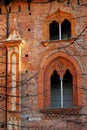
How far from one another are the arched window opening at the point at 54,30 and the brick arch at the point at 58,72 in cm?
109

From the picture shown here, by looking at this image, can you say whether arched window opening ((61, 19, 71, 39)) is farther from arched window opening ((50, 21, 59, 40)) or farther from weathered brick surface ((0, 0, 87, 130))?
weathered brick surface ((0, 0, 87, 130))

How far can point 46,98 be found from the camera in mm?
17469

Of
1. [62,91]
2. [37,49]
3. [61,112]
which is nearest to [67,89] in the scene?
[62,91]

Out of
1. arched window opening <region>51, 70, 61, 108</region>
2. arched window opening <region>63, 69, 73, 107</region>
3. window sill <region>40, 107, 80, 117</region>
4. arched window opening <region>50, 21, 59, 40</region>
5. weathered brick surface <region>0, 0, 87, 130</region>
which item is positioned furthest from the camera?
arched window opening <region>50, 21, 59, 40</region>

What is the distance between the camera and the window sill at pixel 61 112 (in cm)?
1680

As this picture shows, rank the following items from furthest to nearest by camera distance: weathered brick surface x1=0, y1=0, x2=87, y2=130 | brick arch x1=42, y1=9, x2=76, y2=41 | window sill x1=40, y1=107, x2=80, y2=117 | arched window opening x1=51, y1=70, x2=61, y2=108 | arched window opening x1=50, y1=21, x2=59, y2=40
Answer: arched window opening x1=50, y1=21, x2=59, y2=40 → brick arch x1=42, y1=9, x2=76, y2=41 → arched window opening x1=51, y1=70, x2=61, y2=108 → weathered brick surface x1=0, y1=0, x2=87, y2=130 → window sill x1=40, y1=107, x2=80, y2=117

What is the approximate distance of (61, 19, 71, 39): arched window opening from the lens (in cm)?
1842

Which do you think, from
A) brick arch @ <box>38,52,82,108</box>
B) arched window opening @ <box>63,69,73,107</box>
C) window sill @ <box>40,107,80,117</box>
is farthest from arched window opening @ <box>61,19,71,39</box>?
window sill @ <box>40,107,80,117</box>

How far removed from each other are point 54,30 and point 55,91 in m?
3.01

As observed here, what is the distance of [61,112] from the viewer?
16.9 metres

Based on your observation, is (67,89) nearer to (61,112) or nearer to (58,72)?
(58,72)

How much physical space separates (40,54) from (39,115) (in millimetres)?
2834

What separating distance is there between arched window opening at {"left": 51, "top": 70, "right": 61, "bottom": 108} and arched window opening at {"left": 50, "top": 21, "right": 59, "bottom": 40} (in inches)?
68.9

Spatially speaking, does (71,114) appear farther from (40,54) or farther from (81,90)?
(40,54)
